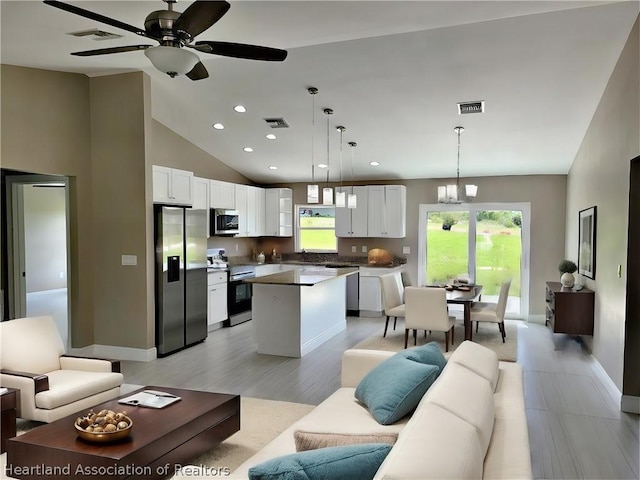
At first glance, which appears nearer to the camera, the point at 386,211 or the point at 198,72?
the point at 198,72

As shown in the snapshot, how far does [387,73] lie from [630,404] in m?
3.74

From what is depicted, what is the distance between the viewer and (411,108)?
227 inches

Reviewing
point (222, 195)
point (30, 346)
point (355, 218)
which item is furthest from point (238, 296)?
point (30, 346)

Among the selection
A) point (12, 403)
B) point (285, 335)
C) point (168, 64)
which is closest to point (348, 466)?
point (168, 64)

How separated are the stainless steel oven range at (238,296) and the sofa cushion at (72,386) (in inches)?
142

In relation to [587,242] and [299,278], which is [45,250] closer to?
[299,278]

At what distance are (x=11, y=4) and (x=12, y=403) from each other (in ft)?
9.30

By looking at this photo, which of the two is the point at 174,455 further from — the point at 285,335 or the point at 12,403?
the point at 285,335

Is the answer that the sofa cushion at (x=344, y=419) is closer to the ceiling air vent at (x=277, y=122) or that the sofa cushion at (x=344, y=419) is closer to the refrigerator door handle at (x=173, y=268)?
the refrigerator door handle at (x=173, y=268)

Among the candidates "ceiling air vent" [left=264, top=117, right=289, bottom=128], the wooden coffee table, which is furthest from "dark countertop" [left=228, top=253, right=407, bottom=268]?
the wooden coffee table

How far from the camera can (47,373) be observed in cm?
387

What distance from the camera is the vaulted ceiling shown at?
3848 millimetres

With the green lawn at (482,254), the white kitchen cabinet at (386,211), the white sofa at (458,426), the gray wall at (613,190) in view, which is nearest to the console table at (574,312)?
the gray wall at (613,190)

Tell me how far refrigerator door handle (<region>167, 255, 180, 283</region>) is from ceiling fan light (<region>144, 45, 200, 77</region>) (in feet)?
10.5
